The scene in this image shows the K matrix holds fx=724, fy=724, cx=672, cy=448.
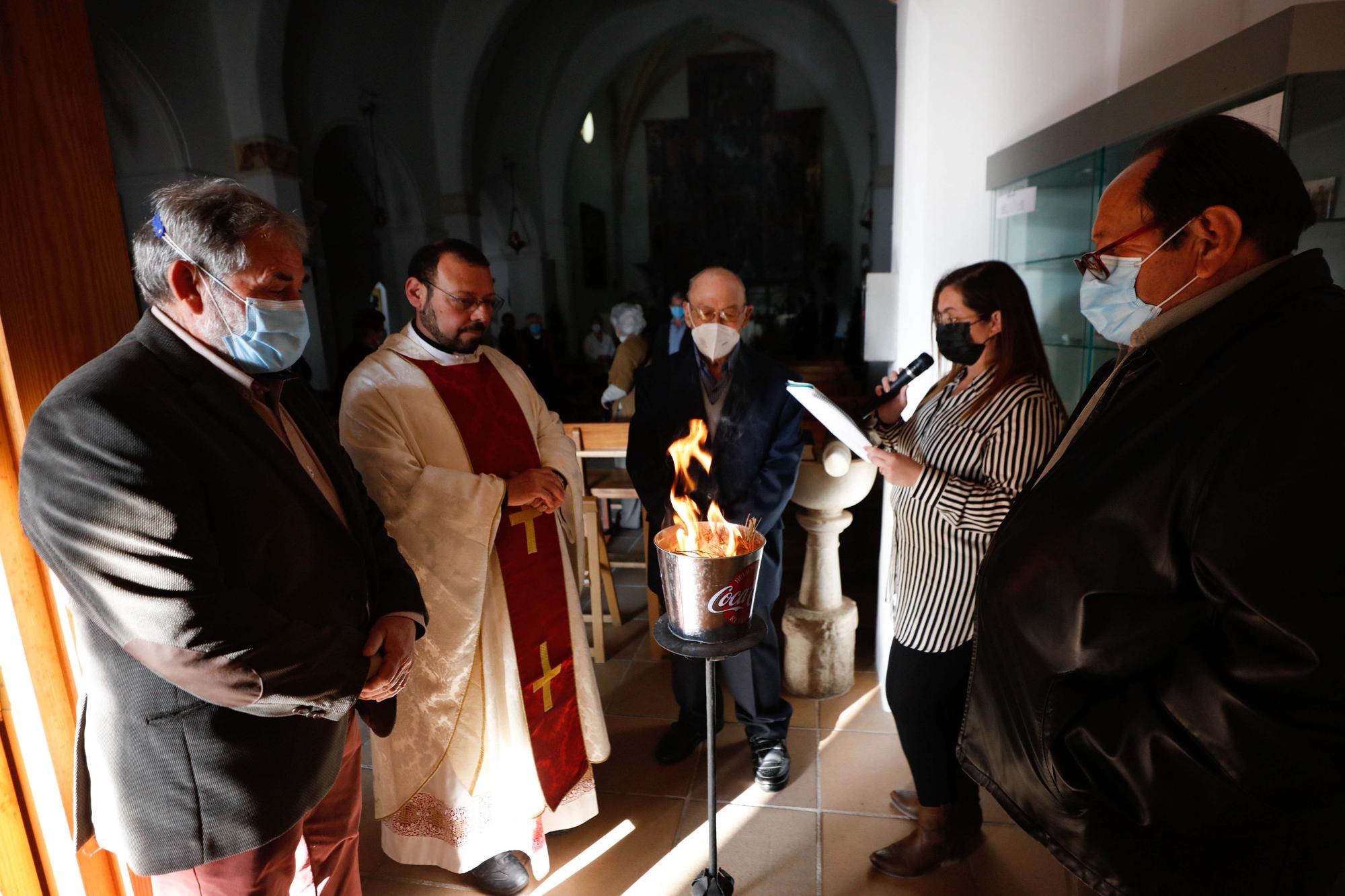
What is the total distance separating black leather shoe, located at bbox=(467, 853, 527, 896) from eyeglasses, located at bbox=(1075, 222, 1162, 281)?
89.3 inches

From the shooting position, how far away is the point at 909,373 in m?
2.18

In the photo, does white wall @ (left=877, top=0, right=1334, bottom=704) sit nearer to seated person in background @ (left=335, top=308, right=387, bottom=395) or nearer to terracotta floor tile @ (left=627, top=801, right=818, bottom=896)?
terracotta floor tile @ (left=627, top=801, right=818, bottom=896)

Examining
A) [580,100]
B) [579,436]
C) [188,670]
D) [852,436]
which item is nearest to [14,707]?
[188,670]

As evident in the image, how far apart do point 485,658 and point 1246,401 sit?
6.45 feet

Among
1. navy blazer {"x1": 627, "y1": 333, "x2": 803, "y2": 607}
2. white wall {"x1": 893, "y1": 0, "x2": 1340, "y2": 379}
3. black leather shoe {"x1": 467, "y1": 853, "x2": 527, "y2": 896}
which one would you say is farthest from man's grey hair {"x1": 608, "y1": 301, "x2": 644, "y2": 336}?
black leather shoe {"x1": 467, "y1": 853, "x2": 527, "y2": 896}

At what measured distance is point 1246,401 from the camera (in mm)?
928

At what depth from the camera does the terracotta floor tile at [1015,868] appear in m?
2.17

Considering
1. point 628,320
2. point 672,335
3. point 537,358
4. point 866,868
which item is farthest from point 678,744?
point 537,358

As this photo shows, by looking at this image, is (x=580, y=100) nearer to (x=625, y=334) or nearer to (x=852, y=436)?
(x=625, y=334)

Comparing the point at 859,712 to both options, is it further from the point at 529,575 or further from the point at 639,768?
the point at 529,575

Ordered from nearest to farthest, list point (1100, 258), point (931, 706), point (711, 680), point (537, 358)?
point (1100, 258) → point (711, 680) → point (931, 706) → point (537, 358)

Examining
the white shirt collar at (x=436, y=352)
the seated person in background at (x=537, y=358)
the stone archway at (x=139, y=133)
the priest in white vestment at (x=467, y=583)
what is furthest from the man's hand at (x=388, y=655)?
the seated person in background at (x=537, y=358)

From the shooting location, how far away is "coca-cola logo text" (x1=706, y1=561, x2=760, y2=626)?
5.03ft

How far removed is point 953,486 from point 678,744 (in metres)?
1.64
